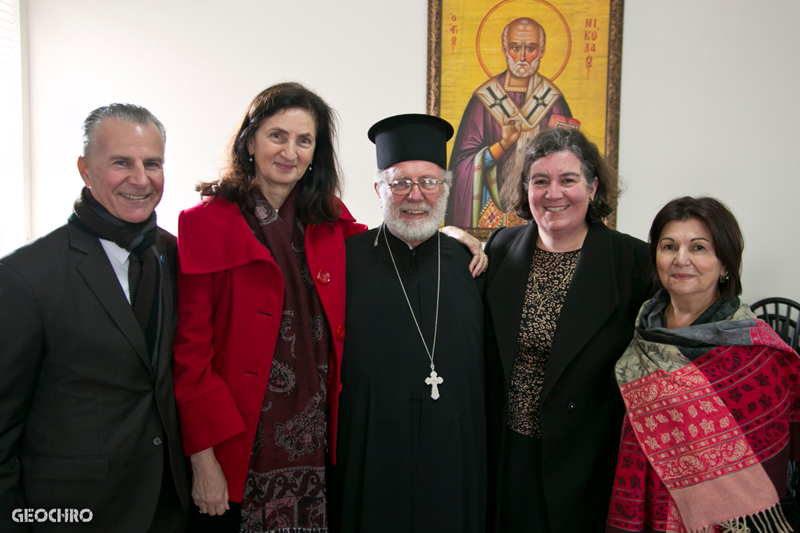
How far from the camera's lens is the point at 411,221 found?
1.78 meters

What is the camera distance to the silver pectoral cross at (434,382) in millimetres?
1614

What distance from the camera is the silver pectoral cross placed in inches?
63.6

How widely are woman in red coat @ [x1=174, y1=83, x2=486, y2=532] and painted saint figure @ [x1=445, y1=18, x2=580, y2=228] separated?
1847mm

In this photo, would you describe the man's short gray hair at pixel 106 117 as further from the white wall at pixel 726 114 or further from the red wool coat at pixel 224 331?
the white wall at pixel 726 114

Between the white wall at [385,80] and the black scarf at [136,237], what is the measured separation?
6.98ft

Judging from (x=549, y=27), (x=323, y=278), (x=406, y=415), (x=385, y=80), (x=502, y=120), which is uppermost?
(x=549, y=27)

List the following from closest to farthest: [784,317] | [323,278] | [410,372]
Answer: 1. [323,278]
2. [410,372]
3. [784,317]

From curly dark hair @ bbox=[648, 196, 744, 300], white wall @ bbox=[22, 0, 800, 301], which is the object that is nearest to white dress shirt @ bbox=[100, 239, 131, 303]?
curly dark hair @ bbox=[648, 196, 744, 300]

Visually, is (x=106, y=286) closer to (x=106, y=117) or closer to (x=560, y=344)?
(x=106, y=117)

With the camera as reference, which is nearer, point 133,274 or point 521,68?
point 133,274

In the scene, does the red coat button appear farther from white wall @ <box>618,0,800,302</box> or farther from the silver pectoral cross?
white wall @ <box>618,0,800,302</box>

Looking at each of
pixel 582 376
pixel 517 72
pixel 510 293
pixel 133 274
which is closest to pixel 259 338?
pixel 133 274

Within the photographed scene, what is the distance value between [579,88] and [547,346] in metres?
2.30

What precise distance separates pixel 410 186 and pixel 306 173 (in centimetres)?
42
